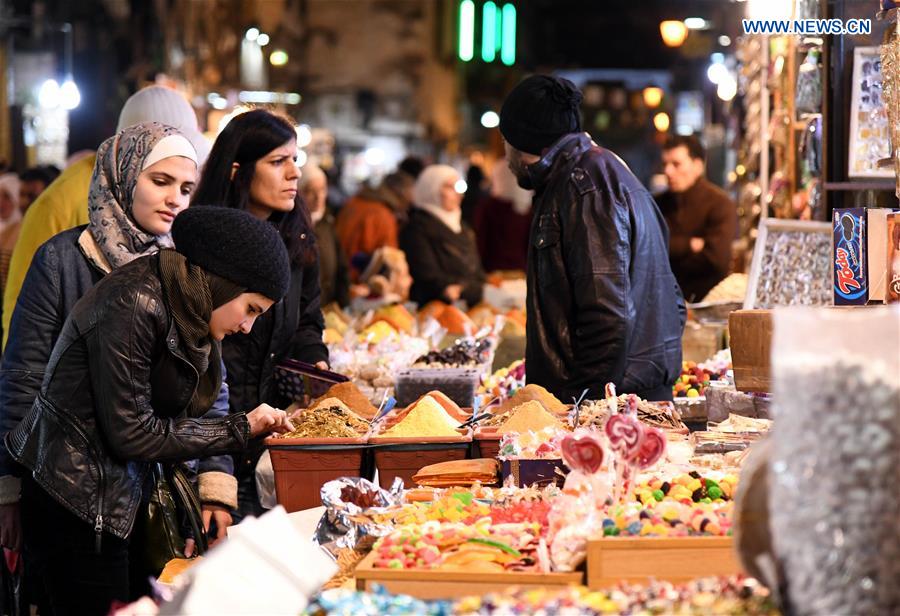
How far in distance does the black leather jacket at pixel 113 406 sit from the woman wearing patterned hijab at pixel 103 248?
27 cm

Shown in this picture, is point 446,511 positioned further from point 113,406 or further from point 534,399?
point 534,399

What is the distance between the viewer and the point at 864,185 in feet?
16.7

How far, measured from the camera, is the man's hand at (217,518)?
4.06m

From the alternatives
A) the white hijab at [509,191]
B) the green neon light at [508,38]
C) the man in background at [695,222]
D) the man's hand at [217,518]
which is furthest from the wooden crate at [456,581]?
the green neon light at [508,38]

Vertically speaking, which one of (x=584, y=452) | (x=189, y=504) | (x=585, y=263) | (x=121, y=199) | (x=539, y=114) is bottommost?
(x=189, y=504)

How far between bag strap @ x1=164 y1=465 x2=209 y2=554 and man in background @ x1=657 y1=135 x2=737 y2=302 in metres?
5.08

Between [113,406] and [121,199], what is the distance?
81cm

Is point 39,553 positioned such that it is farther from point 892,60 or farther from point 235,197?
point 892,60

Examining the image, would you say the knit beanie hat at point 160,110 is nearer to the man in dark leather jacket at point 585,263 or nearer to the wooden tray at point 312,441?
the man in dark leather jacket at point 585,263

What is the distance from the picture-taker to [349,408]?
4.49 meters

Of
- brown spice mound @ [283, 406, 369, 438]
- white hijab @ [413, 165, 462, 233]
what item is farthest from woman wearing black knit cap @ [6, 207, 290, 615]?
white hijab @ [413, 165, 462, 233]

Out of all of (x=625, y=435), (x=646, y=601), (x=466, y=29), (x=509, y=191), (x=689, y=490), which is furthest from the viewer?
(x=466, y=29)

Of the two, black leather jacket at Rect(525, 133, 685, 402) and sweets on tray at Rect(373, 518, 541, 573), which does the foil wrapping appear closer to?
sweets on tray at Rect(373, 518, 541, 573)

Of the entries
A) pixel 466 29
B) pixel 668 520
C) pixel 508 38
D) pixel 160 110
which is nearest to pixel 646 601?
pixel 668 520
